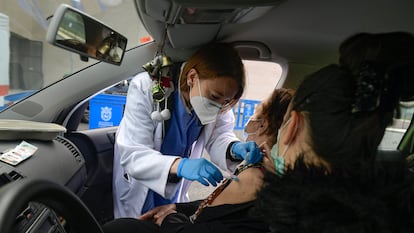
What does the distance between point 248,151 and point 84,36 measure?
2.80ft

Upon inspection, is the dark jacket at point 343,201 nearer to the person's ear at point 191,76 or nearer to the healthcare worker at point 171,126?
the healthcare worker at point 171,126

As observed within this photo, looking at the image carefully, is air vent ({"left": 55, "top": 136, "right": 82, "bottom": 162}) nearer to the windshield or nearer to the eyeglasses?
the eyeglasses

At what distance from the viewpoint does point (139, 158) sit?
4.86 feet

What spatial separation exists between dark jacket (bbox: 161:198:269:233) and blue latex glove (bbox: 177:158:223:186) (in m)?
0.23

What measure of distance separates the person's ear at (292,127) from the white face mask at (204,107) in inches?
23.6

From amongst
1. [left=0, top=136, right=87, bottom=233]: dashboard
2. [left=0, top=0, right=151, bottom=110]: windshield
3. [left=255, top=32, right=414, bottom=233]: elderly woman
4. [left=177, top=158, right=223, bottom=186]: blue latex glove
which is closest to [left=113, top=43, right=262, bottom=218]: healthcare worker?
[left=177, top=158, right=223, bottom=186]: blue latex glove

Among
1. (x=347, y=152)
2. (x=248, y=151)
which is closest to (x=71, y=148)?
(x=248, y=151)

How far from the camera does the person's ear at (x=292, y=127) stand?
0.99 metres

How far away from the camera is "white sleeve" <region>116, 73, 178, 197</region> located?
4.75 ft

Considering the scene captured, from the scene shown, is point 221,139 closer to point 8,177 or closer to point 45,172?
point 45,172

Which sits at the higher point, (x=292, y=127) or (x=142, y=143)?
→ (x=292, y=127)

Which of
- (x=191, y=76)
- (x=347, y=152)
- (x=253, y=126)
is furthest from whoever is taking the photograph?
(x=253, y=126)

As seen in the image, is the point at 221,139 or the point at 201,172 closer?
the point at 201,172

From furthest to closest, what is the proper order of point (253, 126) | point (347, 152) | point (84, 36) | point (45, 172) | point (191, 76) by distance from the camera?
point (253, 126) → point (191, 76) → point (84, 36) → point (45, 172) → point (347, 152)
